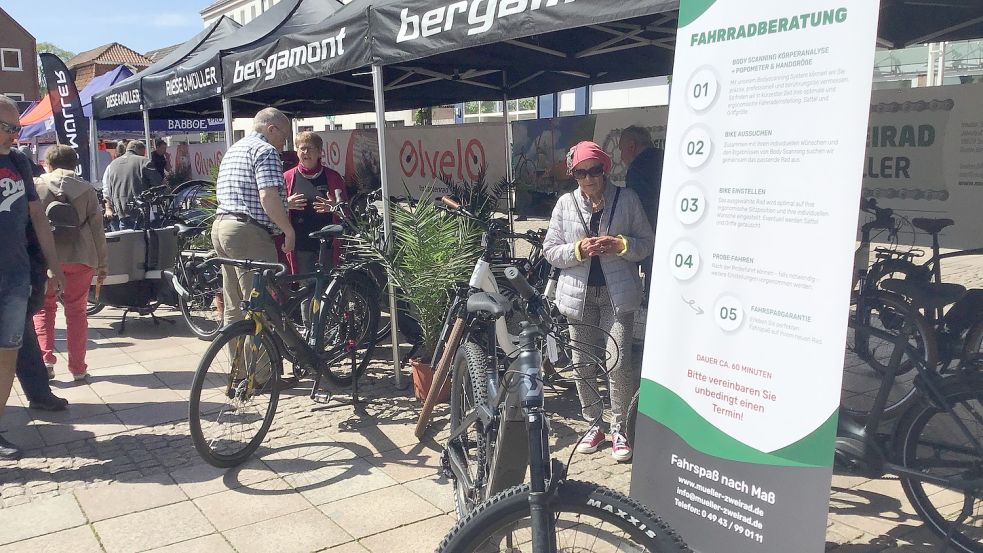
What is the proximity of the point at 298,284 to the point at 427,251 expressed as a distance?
3.17 ft

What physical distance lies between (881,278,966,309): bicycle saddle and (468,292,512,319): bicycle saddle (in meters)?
2.34

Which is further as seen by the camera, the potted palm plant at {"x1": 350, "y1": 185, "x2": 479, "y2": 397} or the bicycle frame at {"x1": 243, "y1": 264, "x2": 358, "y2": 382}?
the potted palm plant at {"x1": 350, "y1": 185, "x2": 479, "y2": 397}

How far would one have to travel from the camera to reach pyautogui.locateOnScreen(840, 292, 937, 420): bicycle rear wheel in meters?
3.18

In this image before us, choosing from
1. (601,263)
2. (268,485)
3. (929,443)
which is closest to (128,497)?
(268,485)

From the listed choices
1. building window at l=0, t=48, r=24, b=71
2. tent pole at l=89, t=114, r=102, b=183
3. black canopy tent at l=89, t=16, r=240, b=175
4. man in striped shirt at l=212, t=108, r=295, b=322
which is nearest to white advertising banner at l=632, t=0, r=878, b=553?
man in striped shirt at l=212, t=108, r=295, b=322

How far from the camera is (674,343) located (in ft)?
9.03

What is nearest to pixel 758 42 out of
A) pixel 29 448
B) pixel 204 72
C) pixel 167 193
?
pixel 29 448

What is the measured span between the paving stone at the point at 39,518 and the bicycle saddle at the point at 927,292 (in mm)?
4276

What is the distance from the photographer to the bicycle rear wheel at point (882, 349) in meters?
3.18

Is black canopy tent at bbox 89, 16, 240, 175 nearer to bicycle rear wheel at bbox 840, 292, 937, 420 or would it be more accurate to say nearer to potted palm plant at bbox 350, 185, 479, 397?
potted palm plant at bbox 350, 185, 479, 397

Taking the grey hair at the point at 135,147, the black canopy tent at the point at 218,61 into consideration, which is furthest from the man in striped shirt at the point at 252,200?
the grey hair at the point at 135,147

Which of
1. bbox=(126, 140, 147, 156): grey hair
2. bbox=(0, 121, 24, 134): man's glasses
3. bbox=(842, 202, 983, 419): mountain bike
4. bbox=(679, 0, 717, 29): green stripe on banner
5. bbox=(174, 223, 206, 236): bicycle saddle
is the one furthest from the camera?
bbox=(126, 140, 147, 156): grey hair

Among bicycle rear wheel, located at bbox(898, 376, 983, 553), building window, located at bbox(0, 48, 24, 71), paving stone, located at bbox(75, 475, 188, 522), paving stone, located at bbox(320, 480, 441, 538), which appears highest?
building window, located at bbox(0, 48, 24, 71)

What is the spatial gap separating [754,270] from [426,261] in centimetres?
287
